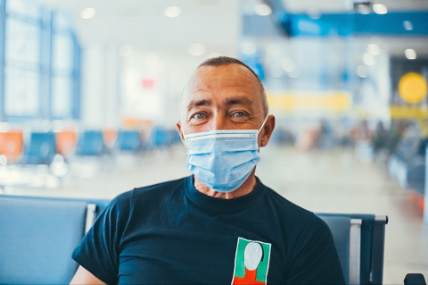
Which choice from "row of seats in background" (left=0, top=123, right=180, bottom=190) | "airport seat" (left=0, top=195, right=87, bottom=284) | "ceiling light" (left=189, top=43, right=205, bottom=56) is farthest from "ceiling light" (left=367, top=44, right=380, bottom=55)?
"ceiling light" (left=189, top=43, right=205, bottom=56)

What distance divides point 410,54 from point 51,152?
4718mm

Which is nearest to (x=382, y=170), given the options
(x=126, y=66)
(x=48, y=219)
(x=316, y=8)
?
(x=316, y=8)

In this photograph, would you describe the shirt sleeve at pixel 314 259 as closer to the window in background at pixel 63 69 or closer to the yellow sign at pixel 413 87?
the yellow sign at pixel 413 87

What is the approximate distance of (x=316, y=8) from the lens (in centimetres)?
630

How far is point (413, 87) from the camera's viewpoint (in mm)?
6082

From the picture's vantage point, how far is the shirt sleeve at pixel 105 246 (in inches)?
56.4

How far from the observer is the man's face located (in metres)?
1.47

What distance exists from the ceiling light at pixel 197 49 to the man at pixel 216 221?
1470 centimetres

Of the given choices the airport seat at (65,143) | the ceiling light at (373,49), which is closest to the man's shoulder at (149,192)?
the ceiling light at (373,49)

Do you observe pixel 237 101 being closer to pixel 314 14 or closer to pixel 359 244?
pixel 359 244

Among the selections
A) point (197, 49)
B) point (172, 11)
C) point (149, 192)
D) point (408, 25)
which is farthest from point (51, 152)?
point (197, 49)

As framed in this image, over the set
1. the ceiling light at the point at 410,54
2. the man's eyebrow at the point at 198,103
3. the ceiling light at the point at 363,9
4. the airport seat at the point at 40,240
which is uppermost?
the ceiling light at the point at 363,9

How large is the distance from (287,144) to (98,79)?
8.47 m

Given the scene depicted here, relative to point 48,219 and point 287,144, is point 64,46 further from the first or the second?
point 48,219
